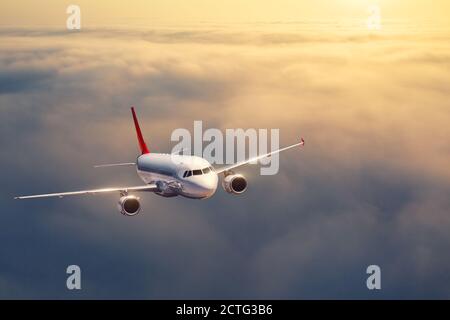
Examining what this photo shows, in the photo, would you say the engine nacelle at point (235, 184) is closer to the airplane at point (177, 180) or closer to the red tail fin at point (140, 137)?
the airplane at point (177, 180)

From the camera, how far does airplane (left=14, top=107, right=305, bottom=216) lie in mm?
81000

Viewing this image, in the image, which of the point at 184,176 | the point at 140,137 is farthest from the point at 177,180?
the point at 140,137

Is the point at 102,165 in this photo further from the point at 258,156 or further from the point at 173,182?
the point at 258,156

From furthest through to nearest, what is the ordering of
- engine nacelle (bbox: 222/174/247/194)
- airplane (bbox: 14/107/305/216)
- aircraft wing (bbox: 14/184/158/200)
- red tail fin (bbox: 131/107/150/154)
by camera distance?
red tail fin (bbox: 131/107/150/154)
engine nacelle (bbox: 222/174/247/194)
airplane (bbox: 14/107/305/216)
aircraft wing (bbox: 14/184/158/200)

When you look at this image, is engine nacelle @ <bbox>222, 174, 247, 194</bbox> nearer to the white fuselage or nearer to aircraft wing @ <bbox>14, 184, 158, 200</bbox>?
the white fuselage

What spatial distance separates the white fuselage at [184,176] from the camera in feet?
266

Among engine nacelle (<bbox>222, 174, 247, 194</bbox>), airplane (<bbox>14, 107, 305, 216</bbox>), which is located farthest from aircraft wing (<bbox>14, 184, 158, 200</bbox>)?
engine nacelle (<bbox>222, 174, 247, 194</bbox>)

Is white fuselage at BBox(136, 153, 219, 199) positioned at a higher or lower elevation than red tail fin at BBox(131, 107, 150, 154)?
lower

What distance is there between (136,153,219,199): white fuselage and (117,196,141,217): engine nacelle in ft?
14.5

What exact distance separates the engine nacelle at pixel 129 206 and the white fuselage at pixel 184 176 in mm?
4429

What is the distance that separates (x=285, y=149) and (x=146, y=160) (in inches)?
602

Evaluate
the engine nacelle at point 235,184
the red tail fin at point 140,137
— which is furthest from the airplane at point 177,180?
the red tail fin at point 140,137

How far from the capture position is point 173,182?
8362 cm

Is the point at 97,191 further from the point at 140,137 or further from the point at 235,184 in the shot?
the point at 140,137
